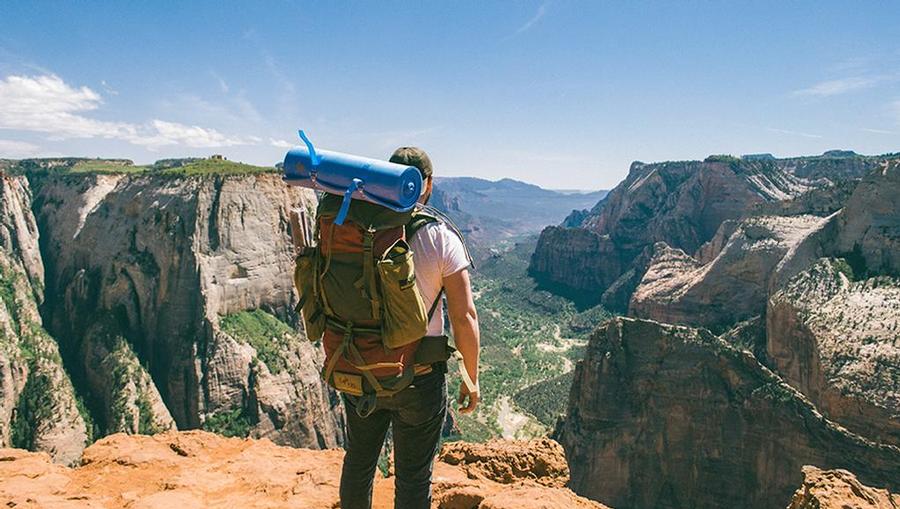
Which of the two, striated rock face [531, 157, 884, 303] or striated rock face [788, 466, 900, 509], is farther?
striated rock face [531, 157, 884, 303]

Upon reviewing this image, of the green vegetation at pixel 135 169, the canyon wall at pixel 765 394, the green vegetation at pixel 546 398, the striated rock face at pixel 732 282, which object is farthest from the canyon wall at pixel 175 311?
the striated rock face at pixel 732 282

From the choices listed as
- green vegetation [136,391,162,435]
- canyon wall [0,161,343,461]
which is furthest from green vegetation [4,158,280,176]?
green vegetation [136,391,162,435]

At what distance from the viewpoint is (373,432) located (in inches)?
181

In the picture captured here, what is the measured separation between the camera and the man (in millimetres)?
4164

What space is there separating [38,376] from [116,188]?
2007 cm

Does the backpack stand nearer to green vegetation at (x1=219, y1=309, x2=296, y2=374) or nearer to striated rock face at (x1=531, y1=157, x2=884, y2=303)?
green vegetation at (x1=219, y1=309, x2=296, y2=374)

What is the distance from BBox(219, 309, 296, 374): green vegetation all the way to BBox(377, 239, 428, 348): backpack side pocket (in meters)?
39.3

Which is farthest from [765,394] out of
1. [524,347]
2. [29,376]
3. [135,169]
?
[524,347]

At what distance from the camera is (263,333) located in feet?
139

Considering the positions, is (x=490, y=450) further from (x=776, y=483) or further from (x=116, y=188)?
(x=116, y=188)

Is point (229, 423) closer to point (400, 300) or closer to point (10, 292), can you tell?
point (10, 292)

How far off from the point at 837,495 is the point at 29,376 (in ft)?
147

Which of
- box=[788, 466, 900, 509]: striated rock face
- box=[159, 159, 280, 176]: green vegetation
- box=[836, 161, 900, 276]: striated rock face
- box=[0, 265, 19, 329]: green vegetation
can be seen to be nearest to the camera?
box=[788, 466, 900, 509]: striated rock face

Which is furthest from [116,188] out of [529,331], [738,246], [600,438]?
[529,331]
